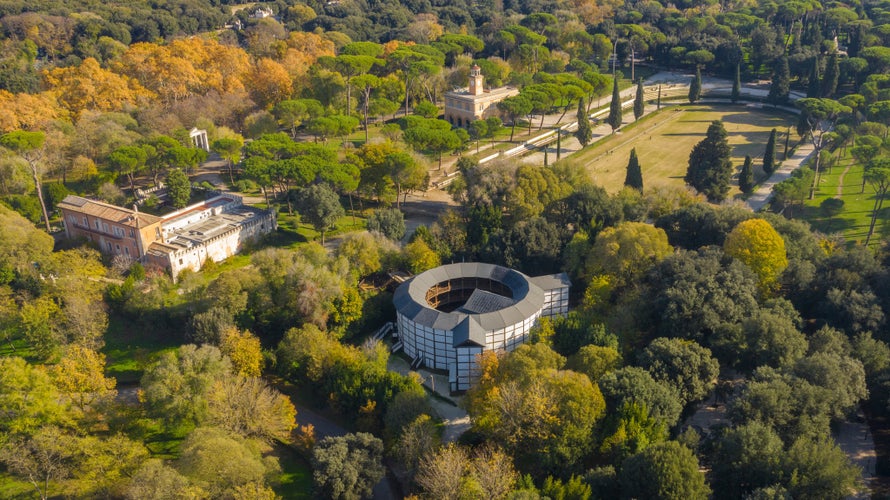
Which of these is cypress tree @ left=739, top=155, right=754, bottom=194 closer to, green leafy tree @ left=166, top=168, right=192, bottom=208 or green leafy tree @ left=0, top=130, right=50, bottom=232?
green leafy tree @ left=166, top=168, right=192, bottom=208

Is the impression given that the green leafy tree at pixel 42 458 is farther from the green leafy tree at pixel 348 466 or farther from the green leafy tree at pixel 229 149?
the green leafy tree at pixel 229 149

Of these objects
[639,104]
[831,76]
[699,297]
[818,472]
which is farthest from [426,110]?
[818,472]

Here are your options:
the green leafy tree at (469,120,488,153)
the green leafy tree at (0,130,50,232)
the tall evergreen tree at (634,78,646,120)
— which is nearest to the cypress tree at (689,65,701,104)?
the tall evergreen tree at (634,78,646,120)

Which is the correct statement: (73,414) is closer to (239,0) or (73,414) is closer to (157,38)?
(157,38)

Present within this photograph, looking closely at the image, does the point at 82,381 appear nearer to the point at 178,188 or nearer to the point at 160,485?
the point at 160,485

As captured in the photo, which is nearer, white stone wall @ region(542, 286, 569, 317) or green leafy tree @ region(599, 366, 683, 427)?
green leafy tree @ region(599, 366, 683, 427)

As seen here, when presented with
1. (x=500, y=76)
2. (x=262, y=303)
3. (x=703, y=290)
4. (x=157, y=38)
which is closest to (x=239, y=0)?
(x=157, y=38)

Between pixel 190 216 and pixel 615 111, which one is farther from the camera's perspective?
pixel 615 111
